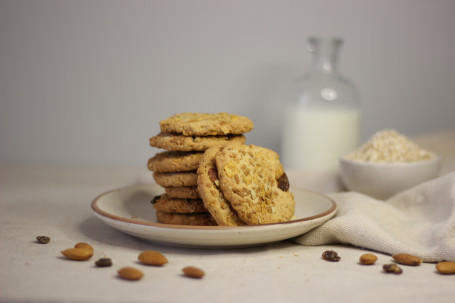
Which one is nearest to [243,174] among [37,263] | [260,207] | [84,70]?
[260,207]

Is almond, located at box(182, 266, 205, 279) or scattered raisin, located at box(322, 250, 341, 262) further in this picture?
scattered raisin, located at box(322, 250, 341, 262)

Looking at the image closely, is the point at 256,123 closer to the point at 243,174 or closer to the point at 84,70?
the point at 84,70

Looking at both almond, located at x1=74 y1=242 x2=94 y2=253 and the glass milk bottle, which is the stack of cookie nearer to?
almond, located at x1=74 y1=242 x2=94 y2=253

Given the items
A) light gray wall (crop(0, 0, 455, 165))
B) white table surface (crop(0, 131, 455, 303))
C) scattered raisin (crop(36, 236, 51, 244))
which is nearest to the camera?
white table surface (crop(0, 131, 455, 303))

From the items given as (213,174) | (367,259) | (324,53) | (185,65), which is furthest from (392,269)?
(185,65)

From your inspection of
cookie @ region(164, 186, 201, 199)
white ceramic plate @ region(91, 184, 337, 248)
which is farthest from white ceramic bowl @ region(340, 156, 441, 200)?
cookie @ region(164, 186, 201, 199)

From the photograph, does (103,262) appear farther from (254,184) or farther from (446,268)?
(446,268)
